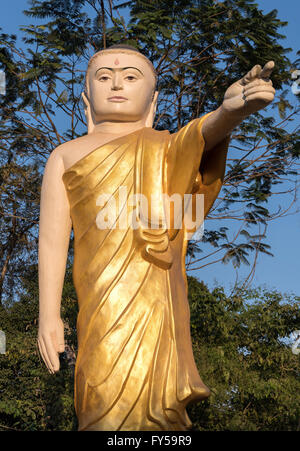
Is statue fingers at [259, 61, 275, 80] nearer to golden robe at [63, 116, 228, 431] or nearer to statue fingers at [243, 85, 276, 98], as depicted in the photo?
statue fingers at [243, 85, 276, 98]

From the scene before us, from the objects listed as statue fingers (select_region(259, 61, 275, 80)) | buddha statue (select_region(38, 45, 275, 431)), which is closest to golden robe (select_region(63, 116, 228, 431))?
buddha statue (select_region(38, 45, 275, 431))

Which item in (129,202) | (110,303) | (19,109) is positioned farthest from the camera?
(19,109)

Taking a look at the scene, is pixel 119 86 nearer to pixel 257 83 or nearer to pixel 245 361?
pixel 257 83

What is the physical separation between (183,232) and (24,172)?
5838 mm

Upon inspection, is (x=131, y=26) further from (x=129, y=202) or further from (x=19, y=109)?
(x=129, y=202)

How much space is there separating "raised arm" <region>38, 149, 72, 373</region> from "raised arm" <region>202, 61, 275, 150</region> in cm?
97

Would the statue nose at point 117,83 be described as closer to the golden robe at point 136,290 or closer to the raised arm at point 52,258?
the golden robe at point 136,290

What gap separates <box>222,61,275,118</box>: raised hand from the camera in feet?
8.87

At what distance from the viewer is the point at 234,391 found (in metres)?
6.91

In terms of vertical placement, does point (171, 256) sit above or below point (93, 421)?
above

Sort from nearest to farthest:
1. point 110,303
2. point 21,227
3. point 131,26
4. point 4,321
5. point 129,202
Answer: point 110,303 < point 129,202 < point 131,26 < point 4,321 < point 21,227

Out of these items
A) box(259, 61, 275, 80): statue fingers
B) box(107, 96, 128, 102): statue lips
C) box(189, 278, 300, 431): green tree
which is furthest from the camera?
box(189, 278, 300, 431): green tree

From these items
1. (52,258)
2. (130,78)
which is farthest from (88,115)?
(52,258)
